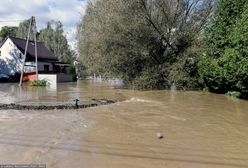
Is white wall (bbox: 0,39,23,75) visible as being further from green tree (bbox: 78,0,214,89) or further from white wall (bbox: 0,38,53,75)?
green tree (bbox: 78,0,214,89)

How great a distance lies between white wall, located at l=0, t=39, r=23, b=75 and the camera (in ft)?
172

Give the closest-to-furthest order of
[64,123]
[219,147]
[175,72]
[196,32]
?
[219,147] < [64,123] < [175,72] < [196,32]

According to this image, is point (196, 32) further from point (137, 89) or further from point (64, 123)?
point (64, 123)

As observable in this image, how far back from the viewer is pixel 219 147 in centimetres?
952

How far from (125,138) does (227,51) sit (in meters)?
14.5

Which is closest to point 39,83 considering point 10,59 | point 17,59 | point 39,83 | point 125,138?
point 39,83

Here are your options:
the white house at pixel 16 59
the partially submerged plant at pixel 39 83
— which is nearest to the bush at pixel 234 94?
the partially submerged plant at pixel 39 83

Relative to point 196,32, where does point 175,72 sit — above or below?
below

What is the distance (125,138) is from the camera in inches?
408

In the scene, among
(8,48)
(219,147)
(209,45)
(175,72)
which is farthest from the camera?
(8,48)

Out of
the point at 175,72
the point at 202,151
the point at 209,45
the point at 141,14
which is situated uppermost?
the point at 141,14

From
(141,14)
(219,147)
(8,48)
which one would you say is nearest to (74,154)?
(219,147)

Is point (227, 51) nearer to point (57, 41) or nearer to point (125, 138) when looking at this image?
point (125, 138)

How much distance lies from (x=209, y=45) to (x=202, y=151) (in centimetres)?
1848
